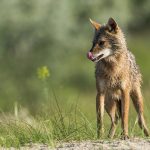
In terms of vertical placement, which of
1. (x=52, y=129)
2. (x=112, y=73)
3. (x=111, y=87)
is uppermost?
(x=112, y=73)

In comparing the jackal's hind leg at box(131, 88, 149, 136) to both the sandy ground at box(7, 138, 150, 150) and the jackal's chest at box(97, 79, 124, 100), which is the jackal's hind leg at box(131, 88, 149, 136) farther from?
the sandy ground at box(7, 138, 150, 150)

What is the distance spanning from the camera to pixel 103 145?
10.9 metres

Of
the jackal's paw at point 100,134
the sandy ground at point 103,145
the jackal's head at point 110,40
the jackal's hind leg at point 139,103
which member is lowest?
the sandy ground at point 103,145

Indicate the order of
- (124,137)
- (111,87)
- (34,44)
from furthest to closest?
(34,44)
(111,87)
(124,137)

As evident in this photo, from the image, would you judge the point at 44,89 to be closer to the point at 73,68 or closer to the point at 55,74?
the point at 55,74

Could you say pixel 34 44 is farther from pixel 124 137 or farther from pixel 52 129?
pixel 124 137

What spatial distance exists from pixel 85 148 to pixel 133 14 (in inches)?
2220

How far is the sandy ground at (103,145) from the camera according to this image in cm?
1072

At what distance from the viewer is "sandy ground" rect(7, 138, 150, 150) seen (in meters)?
10.7

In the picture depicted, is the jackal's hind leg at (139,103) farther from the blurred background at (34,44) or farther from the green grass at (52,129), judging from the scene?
the blurred background at (34,44)

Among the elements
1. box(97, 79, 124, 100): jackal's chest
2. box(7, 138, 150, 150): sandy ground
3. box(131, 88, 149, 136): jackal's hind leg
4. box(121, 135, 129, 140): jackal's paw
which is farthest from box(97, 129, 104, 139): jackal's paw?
box(131, 88, 149, 136): jackal's hind leg

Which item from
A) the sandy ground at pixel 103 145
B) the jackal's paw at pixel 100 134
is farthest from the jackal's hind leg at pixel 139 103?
the sandy ground at pixel 103 145

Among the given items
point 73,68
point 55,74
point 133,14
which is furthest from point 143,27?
point 55,74

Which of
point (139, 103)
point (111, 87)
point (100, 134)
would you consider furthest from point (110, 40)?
point (100, 134)
